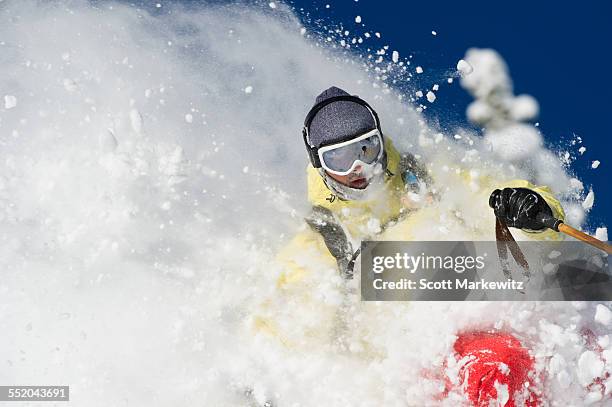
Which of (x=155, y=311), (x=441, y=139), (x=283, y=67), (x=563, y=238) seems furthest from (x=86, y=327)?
(x=563, y=238)

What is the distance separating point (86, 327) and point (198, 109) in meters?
2.00

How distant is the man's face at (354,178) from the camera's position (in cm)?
376

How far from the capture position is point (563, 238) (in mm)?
3816

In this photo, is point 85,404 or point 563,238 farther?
point 85,404

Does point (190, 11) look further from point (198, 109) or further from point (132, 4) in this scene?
point (198, 109)

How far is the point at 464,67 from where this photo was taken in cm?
513

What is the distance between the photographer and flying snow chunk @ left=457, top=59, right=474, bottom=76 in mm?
5121

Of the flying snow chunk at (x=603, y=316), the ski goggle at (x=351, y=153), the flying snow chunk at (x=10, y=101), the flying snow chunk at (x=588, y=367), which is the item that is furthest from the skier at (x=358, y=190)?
the flying snow chunk at (x=10, y=101)

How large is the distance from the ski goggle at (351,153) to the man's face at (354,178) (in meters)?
0.03

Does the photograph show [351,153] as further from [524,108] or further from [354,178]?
[524,108]

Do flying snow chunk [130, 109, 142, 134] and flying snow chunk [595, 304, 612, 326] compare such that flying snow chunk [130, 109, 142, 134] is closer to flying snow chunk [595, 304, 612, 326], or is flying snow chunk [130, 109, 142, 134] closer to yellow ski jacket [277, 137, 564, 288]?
yellow ski jacket [277, 137, 564, 288]

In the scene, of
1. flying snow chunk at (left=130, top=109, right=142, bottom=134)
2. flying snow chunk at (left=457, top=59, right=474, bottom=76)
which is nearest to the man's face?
flying snow chunk at (left=457, top=59, right=474, bottom=76)

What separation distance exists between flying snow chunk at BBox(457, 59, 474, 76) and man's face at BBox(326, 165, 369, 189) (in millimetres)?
1774


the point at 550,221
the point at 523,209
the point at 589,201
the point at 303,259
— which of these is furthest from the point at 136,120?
the point at 589,201
